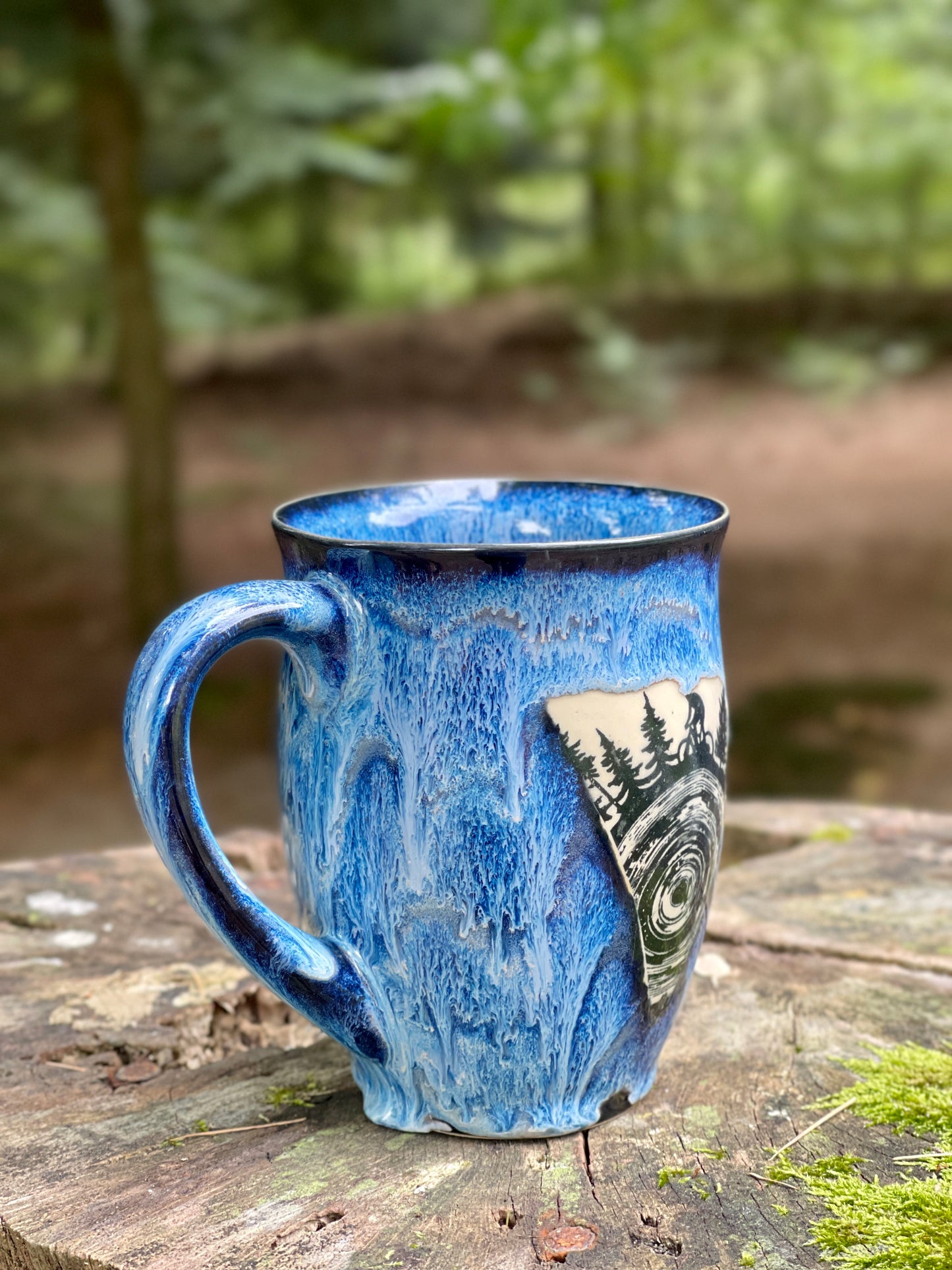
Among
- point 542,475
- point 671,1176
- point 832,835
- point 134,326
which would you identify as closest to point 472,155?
point 134,326

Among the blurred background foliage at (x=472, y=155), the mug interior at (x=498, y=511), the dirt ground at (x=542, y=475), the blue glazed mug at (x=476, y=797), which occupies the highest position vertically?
the blurred background foliage at (x=472, y=155)

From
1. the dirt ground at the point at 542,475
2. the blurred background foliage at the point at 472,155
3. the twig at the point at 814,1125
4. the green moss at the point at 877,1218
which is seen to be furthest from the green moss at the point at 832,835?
the blurred background foliage at the point at 472,155

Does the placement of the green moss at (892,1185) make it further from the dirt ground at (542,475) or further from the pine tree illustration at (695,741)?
the dirt ground at (542,475)

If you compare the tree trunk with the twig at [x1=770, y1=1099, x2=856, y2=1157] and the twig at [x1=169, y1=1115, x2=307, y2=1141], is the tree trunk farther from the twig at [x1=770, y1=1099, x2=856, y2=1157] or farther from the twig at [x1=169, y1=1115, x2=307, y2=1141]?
the twig at [x1=770, y1=1099, x2=856, y2=1157]

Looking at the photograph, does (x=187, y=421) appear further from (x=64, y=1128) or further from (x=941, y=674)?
(x=64, y=1128)

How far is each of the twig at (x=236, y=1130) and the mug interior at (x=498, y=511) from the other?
22.9 inches

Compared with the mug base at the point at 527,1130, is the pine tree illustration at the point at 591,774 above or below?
above

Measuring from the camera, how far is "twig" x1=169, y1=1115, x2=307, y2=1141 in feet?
3.95

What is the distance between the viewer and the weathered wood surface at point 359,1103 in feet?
3.42

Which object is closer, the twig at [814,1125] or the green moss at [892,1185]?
the green moss at [892,1185]

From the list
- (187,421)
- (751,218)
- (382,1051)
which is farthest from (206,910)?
(751,218)

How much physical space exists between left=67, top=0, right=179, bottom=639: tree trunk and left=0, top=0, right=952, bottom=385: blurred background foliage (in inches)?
5.4

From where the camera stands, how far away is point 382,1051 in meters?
1.16

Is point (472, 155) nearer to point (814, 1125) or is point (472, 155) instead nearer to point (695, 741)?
point (695, 741)
